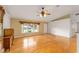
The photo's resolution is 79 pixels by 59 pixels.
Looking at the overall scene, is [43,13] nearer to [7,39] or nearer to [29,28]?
[29,28]

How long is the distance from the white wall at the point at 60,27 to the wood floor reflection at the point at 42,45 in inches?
2.7

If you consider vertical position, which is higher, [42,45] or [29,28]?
[29,28]

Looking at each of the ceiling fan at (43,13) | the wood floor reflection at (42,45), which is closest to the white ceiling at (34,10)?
the ceiling fan at (43,13)

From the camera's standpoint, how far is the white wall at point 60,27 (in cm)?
130

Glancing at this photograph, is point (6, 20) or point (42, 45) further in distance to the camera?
point (42, 45)

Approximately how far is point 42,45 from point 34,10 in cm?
49

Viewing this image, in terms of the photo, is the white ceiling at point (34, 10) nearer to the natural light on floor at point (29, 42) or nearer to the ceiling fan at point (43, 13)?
the ceiling fan at point (43, 13)

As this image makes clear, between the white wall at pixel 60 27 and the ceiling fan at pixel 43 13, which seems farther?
the white wall at pixel 60 27

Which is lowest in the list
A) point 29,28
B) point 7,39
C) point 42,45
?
point 42,45

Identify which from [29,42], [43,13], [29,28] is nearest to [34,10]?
[43,13]

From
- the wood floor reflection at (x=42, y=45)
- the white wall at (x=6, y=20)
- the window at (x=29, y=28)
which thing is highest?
the white wall at (x=6, y=20)

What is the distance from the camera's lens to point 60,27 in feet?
4.56

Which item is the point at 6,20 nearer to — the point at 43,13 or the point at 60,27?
the point at 43,13
